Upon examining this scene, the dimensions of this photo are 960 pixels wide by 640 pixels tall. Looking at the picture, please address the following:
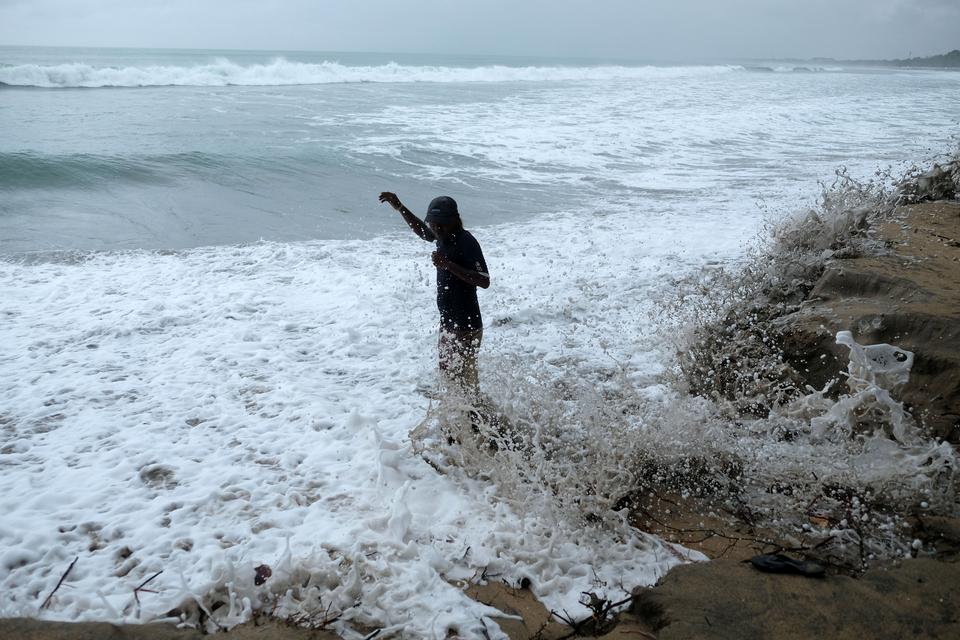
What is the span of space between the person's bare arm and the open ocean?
0.83 m

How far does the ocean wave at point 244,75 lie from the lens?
2889 cm

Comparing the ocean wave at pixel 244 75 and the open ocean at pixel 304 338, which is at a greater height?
the ocean wave at pixel 244 75

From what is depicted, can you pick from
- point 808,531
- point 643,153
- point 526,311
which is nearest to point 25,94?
point 643,153

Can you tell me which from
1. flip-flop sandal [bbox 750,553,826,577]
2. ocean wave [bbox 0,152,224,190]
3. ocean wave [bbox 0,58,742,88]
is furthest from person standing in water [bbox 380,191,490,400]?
ocean wave [bbox 0,58,742,88]

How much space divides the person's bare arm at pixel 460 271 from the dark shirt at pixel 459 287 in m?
0.06

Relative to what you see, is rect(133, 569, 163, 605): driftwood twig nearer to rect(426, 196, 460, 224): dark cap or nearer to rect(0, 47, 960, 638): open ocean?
rect(0, 47, 960, 638): open ocean

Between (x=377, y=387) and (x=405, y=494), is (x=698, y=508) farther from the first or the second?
(x=377, y=387)

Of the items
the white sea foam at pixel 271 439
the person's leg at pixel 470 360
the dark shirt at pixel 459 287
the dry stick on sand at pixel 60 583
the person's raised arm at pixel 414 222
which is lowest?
the dry stick on sand at pixel 60 583

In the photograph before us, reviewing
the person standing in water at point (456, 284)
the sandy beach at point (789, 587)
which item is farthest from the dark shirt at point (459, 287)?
the sandy beach at point (789, 587)

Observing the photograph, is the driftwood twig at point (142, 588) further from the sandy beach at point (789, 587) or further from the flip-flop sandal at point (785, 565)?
the flip-flop sandal at point (785, 565)

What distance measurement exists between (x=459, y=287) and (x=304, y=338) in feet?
8.29

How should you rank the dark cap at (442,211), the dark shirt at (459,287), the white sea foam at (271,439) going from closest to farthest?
the white sea foam at (271,439) → the dark cap at (442,211) → the dark shirt at (459,287)

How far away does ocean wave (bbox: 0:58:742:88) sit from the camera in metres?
28.9

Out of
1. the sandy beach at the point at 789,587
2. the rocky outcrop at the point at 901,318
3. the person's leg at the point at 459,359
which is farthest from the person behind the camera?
the person's leg at the point at 459,359
